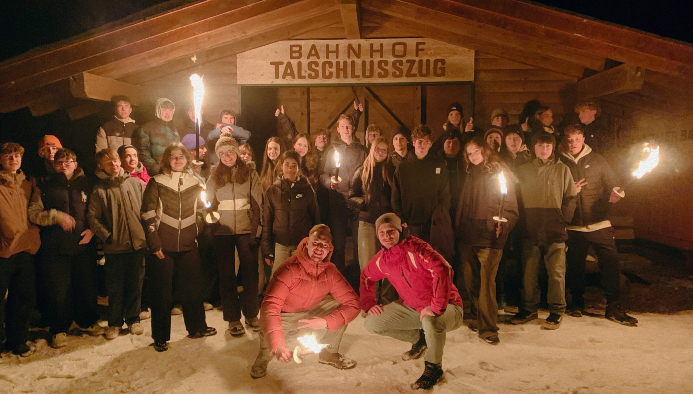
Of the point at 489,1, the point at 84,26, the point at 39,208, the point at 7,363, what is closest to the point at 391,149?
the point at 489,1

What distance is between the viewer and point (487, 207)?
189 inches

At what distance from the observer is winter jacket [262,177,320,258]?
16.2 ft

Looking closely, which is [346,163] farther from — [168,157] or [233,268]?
[168,157]

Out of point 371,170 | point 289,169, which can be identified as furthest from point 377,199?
point 289,169

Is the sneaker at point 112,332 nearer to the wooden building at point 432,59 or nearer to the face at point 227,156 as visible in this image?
the face at point 227,156

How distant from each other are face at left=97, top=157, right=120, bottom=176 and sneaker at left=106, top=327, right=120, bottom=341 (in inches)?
73.4

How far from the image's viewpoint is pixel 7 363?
433 cm

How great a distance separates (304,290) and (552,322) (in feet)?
10.9

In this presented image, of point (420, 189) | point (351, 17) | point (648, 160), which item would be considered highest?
point (351, 17)

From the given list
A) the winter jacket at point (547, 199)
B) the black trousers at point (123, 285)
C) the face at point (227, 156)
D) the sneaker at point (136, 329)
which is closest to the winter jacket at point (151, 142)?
the black trousers at point (123, 285)

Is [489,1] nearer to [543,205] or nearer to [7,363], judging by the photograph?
[543,205]

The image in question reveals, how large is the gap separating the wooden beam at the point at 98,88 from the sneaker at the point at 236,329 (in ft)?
13.6

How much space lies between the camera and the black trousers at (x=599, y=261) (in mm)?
5328

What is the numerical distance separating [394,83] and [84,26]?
45.4 ft
